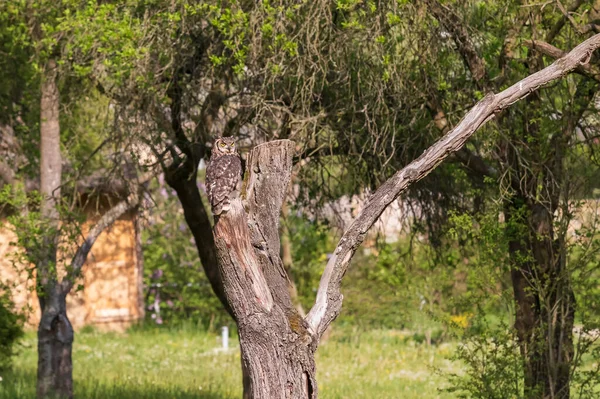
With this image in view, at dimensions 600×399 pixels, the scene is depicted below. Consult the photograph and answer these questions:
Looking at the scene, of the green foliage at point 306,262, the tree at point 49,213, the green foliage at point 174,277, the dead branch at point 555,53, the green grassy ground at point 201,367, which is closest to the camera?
the dead branch at point 555,53

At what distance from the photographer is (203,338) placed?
23344 mm

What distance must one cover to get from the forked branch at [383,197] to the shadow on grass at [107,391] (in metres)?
7.20

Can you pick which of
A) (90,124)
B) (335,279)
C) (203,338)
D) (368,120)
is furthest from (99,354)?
(335,279)

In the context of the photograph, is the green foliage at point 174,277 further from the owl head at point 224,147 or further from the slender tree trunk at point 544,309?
the owl head at point 224,147

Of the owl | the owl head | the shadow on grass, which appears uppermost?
the owl head

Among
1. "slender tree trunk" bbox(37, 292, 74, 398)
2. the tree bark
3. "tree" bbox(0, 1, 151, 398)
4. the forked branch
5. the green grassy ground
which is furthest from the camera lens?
the green grassy ground

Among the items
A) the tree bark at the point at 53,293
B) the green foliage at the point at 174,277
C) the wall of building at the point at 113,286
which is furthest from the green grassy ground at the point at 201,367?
the green foliage at the point at 174,277

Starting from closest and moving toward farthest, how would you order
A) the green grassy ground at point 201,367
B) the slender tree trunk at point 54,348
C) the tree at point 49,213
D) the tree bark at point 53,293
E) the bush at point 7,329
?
the tree at point 49,213 → the tree bark at point 53,293 → the slender tree trunk at point 54,348 → the green grassy ground at point 201,367 → the bush at point 7,329

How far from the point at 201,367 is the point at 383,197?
39.6 feet

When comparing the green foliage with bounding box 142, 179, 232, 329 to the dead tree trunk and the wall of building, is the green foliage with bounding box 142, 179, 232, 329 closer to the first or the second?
the wall of building

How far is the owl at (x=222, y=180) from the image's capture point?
6324mm

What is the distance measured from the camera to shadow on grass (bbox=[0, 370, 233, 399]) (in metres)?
13.2

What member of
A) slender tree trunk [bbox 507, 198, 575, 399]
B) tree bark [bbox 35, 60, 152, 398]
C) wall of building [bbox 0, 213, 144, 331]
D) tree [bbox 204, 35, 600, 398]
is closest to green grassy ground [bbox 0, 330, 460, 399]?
tree bark [bbox 35, 60, 152, 398]

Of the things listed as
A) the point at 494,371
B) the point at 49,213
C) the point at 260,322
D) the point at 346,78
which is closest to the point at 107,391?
the point at 49,213
